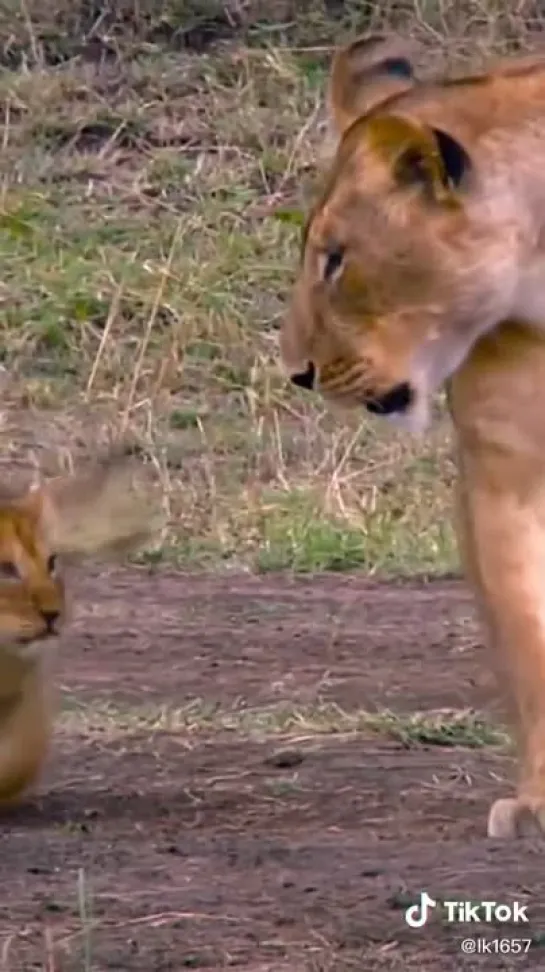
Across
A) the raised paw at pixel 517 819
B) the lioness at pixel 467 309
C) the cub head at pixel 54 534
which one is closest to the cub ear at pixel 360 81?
the lioness at pixel 467 309

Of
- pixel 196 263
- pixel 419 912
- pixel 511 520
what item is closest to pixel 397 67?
pixel 511 520

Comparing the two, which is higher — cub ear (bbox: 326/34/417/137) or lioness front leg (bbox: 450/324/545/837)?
cub ear (bbox: 326/34/417/137)

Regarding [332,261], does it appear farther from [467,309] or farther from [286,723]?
[286,723]

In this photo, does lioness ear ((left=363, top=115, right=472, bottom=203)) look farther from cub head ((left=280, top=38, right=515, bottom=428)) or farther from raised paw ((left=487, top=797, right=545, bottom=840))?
raised paw ((left=487, top=797, right=545, bottom=840))

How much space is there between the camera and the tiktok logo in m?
3.66

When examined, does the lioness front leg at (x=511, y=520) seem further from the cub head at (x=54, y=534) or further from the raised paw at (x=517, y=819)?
the cub head at (x=54, y=534)

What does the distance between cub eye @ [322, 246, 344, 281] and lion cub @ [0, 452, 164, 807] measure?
70 cm

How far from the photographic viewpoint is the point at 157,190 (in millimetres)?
10062

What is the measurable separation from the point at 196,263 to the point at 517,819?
582 centimetres

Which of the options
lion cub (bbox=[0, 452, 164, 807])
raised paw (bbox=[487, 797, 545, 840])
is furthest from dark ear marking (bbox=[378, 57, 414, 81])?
raised paw (bbox=[487, 797, 545, 840])

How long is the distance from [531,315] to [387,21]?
24.2ft

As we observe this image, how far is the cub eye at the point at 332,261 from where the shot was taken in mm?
3770

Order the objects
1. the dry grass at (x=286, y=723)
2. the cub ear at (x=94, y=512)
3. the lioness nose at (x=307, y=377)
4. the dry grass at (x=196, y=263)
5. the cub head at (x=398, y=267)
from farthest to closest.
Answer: the dry grass at (x=196, y=263), the dry grass at (x=286, y=723), the cub ear at (x=94, y=512), the lioness nose at (x=307, y=377), the cub head at (x=398, y=267)

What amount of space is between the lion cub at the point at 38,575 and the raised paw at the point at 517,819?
0.73 m
